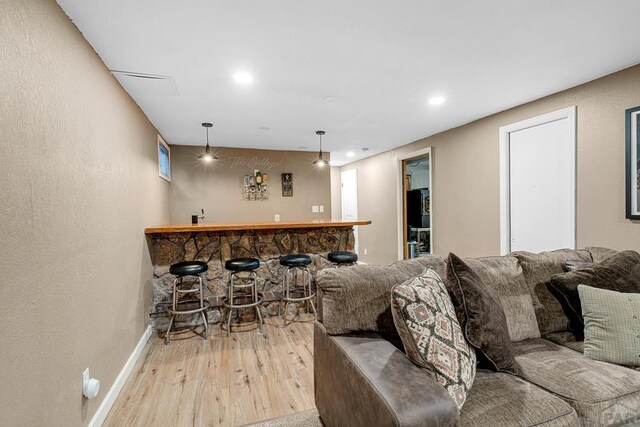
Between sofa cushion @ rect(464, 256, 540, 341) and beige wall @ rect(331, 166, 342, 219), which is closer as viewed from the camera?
sofa cushion @ rect(464, 256, 540, 341)

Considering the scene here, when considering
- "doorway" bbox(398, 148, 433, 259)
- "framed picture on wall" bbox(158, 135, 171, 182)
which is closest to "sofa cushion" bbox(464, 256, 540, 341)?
"doorway" bbox(398, 148, 433, 259)

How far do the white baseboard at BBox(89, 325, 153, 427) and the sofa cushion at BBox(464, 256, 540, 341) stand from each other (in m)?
2.36

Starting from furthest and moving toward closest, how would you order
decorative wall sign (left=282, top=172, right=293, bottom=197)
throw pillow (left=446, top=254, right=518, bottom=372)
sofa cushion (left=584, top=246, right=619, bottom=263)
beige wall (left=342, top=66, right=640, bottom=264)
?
decorative wall sign (left=282, top=172, right=293, bottom=197) → beige wall (left=342, top=66, right=640, bottom=264) → sofa cushion (left=584, top=246, right=619, bottom=263) → throw pillow (left=446, top=254, right=518, bottom=372)

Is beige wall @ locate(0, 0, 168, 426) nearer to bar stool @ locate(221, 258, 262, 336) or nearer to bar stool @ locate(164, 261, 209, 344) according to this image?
bar stool @ locate(164, 261, 209, 344)

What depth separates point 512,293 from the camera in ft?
5.77

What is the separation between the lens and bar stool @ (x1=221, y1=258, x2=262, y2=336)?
3035 millimetres

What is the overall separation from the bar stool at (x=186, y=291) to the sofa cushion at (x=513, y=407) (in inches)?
96.6

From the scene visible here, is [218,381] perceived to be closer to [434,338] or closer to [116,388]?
[116,388]

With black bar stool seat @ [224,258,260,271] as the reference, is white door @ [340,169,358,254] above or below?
above

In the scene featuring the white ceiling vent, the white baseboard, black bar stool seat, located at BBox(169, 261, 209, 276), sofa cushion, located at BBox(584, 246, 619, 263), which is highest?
the white ceiling vent

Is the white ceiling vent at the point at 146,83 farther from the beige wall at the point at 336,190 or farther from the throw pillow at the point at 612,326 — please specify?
the beige wall at the point at 336,190

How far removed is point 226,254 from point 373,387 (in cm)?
269

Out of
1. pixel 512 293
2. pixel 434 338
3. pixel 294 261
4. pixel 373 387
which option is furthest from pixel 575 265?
pixel 294 261

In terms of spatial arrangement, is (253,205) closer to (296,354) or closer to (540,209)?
(296,354)
